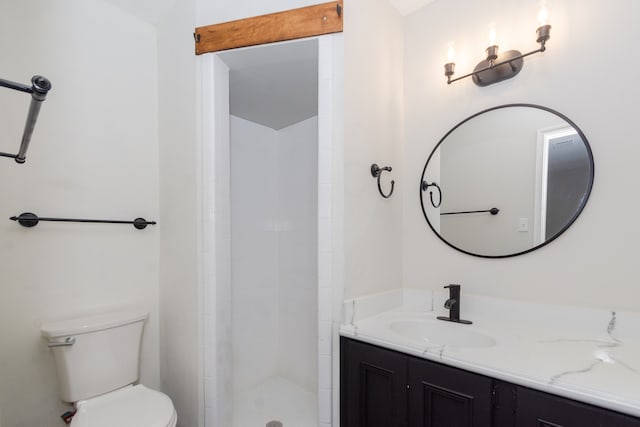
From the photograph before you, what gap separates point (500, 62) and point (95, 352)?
2454 mm

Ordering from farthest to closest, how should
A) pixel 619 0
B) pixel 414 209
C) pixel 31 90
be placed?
pixel 414 209, pixel 619 0, pixel 31 90

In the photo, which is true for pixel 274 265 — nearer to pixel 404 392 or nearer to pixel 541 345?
pixel 404 392

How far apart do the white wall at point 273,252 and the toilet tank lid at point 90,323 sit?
72cm

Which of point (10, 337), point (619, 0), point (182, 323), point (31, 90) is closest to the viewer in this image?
point (31, 90)

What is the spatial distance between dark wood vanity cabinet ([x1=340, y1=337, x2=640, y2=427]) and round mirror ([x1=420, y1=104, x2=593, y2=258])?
0.71m

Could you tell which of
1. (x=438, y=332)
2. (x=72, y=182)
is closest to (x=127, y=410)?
(x=72, y=182)

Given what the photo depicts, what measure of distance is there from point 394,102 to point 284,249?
142 cm

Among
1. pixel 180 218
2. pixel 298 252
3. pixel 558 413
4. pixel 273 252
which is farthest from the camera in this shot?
pixel 273 252

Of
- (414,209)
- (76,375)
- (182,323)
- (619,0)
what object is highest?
(619,0)

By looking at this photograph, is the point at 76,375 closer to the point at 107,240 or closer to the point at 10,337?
the point at 10,337

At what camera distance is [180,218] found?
1682 mm

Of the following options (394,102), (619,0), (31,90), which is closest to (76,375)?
(31,90)

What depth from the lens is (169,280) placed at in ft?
5.80

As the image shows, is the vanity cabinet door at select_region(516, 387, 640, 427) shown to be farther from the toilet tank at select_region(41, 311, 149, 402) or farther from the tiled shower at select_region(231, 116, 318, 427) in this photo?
the toilet tank at select_region(41, 311, 149, 402)
